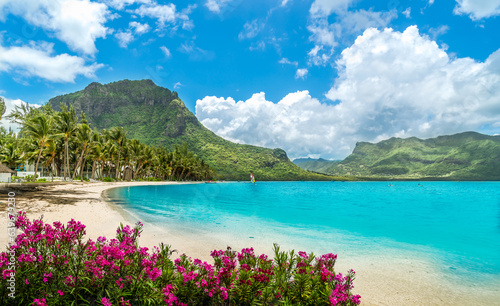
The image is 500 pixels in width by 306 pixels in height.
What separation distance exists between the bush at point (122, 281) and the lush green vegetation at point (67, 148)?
50.3m

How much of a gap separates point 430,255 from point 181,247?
39.8ft

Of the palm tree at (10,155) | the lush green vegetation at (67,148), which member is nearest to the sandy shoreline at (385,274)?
the lush green vegetation at (67,148)

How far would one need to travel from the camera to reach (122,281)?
3.81m

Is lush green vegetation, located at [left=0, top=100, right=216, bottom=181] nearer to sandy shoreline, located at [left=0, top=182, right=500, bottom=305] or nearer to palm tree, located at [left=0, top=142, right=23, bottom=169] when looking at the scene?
palm tree, located at [left=0, top=142, right=23, bottom=169]

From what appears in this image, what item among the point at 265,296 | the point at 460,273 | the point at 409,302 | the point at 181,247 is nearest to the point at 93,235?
the point at 181,247

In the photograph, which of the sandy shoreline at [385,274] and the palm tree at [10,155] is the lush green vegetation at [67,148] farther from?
the sandy shoreline at [385,274]

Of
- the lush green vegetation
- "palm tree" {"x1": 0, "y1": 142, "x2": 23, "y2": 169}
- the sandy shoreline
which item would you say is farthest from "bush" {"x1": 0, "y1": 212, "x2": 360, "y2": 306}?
"palm tree" {"x1": 0, "y1": 142, "x2": 23, "y2": 169}

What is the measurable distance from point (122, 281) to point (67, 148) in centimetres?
6266

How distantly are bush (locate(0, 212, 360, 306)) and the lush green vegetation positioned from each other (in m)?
50.3

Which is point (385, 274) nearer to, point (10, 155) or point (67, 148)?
point (67, 148)

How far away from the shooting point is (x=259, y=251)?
1066 cm

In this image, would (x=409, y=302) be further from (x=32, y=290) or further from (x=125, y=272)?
(x=32, y=290)

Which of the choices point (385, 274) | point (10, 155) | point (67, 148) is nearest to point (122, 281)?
point (385, 274)

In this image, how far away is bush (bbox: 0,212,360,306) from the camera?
380 centimetres
